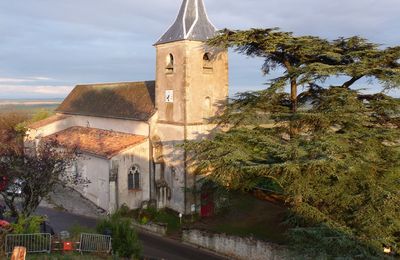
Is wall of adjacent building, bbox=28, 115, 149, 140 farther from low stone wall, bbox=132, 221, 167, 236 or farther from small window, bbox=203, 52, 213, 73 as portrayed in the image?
low stone wall, bbox=132, 221, 167, 236

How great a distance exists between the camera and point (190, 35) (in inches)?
1141

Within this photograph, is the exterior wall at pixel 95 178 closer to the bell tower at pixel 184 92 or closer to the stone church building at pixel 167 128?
the stone church building at pixel 167 128

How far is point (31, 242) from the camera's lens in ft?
58.8

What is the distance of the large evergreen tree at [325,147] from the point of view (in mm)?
18766

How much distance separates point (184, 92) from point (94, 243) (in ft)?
41.7

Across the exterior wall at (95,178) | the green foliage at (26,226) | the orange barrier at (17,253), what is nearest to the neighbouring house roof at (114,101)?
the exterior wall at (95,178)

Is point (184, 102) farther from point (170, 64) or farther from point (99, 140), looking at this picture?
point (99, 140)

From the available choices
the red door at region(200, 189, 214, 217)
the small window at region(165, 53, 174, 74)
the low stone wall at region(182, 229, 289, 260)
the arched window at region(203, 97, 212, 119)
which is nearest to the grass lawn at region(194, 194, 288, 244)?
the red door at region(200, 189, 214, 217)

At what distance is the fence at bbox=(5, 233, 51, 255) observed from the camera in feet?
57.3

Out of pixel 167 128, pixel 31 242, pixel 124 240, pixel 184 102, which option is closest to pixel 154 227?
pixel 167 128

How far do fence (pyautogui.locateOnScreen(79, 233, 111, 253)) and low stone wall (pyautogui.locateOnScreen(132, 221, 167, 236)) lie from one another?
7.63m

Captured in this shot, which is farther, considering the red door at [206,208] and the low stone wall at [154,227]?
the red door at [206,208]

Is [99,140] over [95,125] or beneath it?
beneath

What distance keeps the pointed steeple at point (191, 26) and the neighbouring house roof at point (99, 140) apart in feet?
24.1
